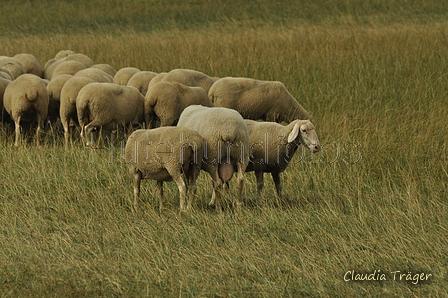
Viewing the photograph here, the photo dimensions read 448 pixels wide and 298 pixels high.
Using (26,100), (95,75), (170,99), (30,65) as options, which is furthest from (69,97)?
(30,65)

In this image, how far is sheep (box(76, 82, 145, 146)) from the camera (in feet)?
27.5

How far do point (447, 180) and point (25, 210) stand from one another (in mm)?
4061

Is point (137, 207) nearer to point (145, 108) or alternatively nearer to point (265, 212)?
point (265, 212)

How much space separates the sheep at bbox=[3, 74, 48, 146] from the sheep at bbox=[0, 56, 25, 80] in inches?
79.7

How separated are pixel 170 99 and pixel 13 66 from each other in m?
4.09

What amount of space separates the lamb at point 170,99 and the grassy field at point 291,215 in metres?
0.70

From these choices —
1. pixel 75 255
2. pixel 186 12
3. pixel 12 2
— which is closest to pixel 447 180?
pixel 75 255

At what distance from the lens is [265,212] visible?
5.89 meters

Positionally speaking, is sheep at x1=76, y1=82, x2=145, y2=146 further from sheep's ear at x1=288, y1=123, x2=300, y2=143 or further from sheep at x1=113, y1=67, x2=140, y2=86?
sheep's ear at x1=288, y1=123, x2=300, y2=143

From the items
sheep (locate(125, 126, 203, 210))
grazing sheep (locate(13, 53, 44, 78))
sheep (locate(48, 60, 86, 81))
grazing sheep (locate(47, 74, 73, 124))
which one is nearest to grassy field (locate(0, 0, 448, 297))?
sheep (locate(125, 126, 203, 210))

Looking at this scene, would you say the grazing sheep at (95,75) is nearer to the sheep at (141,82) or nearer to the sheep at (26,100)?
the sheep at (141,82)

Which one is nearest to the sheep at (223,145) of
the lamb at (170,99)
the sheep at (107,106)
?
the lamb at (170,99)

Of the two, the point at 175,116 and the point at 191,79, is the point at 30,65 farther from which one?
the point at 175,116

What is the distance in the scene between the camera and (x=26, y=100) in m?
8.96
